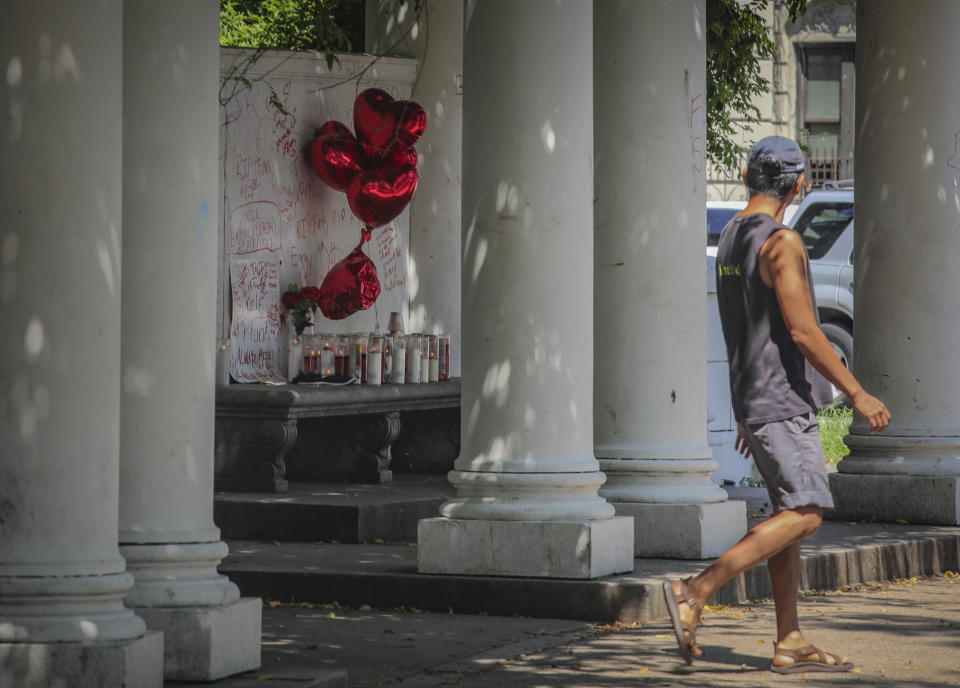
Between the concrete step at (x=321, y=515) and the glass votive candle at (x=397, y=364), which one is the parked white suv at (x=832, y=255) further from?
the concrete step at (x=321, y=515)

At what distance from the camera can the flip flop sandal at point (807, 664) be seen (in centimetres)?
662

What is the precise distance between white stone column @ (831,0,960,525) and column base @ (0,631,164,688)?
22.6 feet

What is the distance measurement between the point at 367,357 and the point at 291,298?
0.61 m

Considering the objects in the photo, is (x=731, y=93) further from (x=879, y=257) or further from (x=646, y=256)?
(x=646, y=256)

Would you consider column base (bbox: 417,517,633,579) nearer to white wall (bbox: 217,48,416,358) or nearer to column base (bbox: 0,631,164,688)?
column base (bbox: 0,631,164,688)

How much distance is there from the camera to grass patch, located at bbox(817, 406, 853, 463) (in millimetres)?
17547

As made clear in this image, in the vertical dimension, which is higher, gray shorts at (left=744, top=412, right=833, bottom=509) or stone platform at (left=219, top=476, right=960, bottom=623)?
gray shorts at (left=744, top=412, right=833, bottom=509)

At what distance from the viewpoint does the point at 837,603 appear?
8.70 m

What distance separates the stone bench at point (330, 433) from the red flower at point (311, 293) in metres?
0.65

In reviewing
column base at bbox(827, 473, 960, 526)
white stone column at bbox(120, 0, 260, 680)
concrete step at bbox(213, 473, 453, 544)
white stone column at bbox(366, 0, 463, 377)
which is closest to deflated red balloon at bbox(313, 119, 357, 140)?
white stone column at bbox(366, 0, 463, 377)

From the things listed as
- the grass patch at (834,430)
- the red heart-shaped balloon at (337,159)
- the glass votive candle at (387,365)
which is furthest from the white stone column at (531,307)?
the grass patch at (834,430)

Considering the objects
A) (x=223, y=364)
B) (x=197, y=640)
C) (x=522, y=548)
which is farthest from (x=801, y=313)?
(x=223, y=364)

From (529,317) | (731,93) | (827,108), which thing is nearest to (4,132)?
(529,317)

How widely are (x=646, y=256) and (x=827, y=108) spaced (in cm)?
1884
